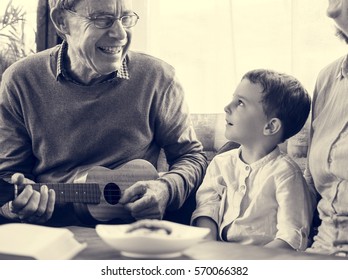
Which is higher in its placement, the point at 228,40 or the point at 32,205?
the point at 228,40

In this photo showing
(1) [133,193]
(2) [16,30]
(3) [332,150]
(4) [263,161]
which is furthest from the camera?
(2) [16,30]

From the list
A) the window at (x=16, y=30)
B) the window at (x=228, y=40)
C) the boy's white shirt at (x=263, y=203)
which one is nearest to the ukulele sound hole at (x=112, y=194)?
the boy's white shirt at (x=263, y=203)

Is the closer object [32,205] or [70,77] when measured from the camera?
[32,205]

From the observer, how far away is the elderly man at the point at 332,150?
5.04 feet

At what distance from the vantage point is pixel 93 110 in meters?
1.86

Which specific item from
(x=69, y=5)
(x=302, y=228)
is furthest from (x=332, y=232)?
(x=69, y=5)

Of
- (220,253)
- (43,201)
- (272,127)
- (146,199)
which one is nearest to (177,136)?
(146,199)

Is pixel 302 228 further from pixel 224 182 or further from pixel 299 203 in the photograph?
pixel 224 182

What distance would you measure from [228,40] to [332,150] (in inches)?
21.4

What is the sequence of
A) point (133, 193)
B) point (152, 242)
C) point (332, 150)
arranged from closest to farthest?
point (152, 242) → point (332, 150) → point (133, 193)

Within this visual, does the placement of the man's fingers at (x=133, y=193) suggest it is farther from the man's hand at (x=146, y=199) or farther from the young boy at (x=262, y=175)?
the young boy at (x=262, y=175)

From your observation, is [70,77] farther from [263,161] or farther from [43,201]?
[263,161]

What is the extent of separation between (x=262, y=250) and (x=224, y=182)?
1.60 ft

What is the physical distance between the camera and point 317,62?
176 centimetres
